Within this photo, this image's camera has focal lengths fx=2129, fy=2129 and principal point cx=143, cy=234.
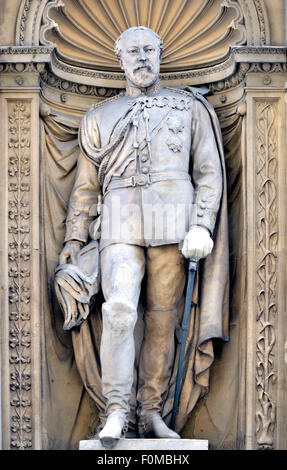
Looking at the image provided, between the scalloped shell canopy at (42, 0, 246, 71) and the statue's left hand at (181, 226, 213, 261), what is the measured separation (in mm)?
1685

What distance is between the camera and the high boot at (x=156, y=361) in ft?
52.6

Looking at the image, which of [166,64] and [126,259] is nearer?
[126,259]

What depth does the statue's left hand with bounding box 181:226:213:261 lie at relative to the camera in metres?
15.7

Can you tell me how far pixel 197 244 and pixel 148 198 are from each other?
0.60 metres

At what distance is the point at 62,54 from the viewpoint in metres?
16.7

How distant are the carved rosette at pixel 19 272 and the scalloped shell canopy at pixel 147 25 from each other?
0.84 meters

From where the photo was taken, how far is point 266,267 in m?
16.1

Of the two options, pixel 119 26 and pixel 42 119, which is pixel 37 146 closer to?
pixel 42 119

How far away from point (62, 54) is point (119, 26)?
0.61m

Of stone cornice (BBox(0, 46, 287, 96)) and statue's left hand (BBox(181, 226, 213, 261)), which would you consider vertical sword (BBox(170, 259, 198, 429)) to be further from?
stone cornice (BBox(0, 46, 287, 96))

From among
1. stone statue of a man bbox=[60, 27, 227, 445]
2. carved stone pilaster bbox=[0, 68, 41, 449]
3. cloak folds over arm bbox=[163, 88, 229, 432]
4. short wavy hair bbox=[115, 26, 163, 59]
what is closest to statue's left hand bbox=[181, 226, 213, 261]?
stone statue of a man bbox=[60, 27, 227, 445]

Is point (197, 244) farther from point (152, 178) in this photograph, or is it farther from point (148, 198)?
point (152, 178)

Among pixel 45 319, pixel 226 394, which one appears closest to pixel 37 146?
pixel 45 319

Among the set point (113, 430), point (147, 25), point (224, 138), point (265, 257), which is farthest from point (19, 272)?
point (147, 25)
